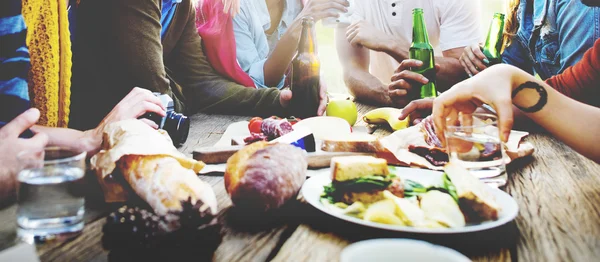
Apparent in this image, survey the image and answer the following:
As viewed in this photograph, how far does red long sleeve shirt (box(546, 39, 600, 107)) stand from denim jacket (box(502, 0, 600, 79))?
2.39ft

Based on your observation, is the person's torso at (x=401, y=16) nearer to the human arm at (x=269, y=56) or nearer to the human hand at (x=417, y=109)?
the human arm at (x=269, y=56)

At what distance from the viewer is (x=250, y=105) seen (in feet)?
7.25

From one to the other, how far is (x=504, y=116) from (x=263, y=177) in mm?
667

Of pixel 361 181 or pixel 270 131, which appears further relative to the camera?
pixel 270 131

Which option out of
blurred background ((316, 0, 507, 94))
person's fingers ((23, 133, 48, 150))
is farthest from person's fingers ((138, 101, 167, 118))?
blurred background ((316, 0, 507, 94))

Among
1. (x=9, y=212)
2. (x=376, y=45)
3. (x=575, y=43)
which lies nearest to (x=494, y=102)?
(x=9, y=212)

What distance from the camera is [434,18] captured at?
317 centimetres

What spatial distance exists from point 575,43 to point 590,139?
1348 millimetres

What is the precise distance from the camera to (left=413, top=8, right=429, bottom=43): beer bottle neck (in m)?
2.08

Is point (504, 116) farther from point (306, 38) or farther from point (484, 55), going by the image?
point (484, 55)

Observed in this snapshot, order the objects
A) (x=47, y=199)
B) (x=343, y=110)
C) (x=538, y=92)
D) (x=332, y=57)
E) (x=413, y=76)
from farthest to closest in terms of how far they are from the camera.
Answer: (x=332, y=57), (x=413, y=76), (x=343, y=110), (x=538, y=92), (x=47, y=199)

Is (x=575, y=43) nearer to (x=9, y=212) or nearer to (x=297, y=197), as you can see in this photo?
(x=297, y=197)

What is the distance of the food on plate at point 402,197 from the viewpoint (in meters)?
0.73

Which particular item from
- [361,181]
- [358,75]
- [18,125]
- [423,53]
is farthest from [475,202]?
[358,75]
